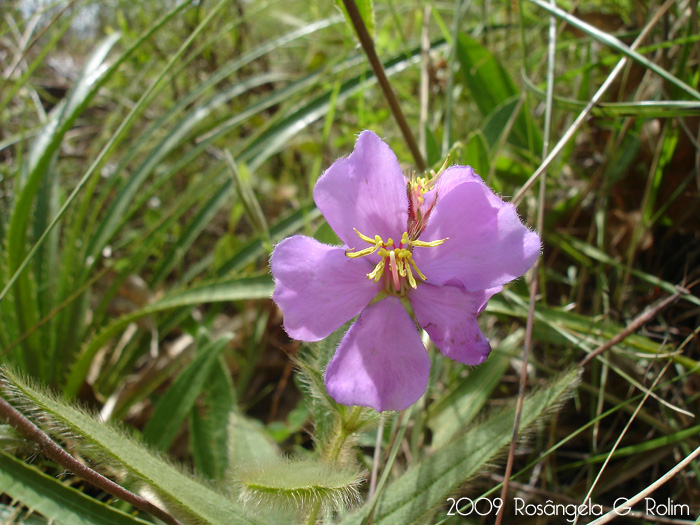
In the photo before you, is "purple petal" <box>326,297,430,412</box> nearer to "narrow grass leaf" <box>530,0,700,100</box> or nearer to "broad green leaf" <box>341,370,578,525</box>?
"broad green leaf" <box>341,370,578,525</box>

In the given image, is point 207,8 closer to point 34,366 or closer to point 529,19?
point 529,19

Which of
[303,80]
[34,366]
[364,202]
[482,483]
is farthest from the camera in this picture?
[303,80]

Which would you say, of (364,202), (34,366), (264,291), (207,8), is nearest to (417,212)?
(364,202)

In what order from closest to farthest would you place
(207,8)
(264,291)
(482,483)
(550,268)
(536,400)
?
(536,400) → (482,483) → (264,291) → (550,268) → (207,8)

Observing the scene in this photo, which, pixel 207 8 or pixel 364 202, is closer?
pixel 364 202

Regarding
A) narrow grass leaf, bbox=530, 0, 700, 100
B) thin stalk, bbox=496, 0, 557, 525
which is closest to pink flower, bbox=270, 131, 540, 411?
thin stalk, bbox=496, 0, 557, 525

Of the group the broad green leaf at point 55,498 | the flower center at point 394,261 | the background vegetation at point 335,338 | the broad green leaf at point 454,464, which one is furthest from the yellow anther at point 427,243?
the broad green leaf at point 55,498

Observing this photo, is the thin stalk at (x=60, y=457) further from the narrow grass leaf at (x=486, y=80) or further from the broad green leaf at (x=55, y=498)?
the narrow grass leaf at (x=486, y=80)

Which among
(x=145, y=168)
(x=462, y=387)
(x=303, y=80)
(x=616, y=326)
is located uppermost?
→ (x=303, y=80)
